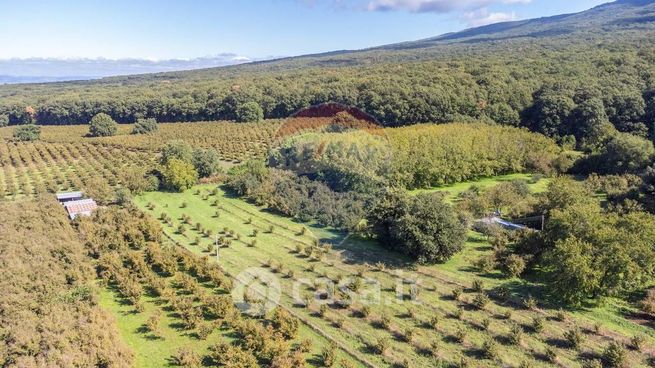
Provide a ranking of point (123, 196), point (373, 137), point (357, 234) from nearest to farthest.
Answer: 1. point (357, 234)
2. point (373, 137)
3. point (123, 196)

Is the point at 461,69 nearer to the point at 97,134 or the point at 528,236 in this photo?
the point at 528,236

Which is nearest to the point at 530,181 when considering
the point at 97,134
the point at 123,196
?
the point at 123,196

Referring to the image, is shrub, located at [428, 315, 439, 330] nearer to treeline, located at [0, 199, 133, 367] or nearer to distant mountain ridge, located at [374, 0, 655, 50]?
treeline, located at [0, 199, 133, 367]

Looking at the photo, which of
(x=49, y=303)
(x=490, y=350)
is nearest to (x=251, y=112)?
(x=49, y=303)

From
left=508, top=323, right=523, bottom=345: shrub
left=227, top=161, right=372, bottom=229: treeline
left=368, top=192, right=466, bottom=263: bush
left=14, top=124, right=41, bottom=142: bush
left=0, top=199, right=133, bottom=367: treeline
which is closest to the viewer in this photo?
left=0, top=199, right=133, bottom=367: treeline

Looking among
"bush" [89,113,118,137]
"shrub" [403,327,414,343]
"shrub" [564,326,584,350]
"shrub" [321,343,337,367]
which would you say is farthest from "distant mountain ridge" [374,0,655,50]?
"shrub" [321,343,337,367]

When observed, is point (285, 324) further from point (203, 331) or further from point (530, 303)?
point (530, 303)
